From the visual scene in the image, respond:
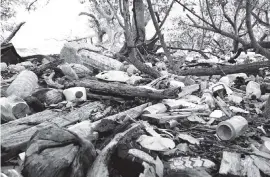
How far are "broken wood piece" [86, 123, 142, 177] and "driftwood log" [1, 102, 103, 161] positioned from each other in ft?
2.15

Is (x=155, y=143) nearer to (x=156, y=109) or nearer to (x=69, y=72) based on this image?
(x=156, y=109)

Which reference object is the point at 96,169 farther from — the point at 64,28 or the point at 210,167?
the point at 64,28

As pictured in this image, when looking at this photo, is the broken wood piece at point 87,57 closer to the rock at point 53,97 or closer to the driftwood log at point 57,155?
the rock at point 53,97

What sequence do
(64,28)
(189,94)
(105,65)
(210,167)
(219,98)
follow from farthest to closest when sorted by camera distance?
(64,28) → (105,65) → (189,94) → (219,98) → (210,167)

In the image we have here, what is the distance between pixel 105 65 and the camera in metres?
5.34

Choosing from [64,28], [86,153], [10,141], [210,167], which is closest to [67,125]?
[10,141]

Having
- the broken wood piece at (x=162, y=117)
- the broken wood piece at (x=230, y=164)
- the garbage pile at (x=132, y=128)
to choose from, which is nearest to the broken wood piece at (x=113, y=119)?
the garbage pile at (x=132, y=128)

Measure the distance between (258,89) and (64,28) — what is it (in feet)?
60.0

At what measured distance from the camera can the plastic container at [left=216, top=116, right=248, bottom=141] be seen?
8.10ft

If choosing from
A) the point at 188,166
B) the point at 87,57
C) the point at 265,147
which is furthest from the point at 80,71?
the point at 265,147

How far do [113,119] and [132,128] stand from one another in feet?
1.03

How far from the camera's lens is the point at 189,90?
4.10 metres

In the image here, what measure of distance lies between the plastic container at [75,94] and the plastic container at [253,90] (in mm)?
2492

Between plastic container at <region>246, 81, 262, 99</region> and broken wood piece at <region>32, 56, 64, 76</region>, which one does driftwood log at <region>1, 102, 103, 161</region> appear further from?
plastic container at <region>246, 81, 262, 99</region>
